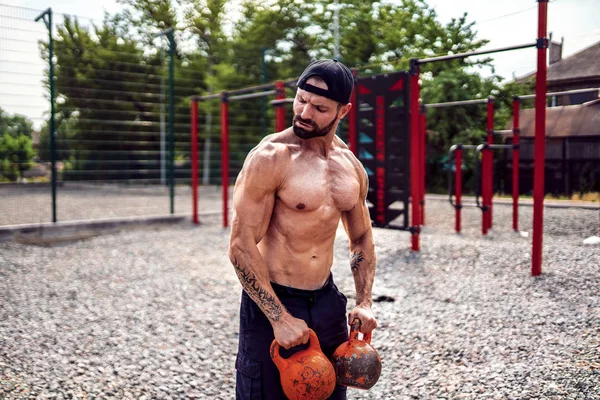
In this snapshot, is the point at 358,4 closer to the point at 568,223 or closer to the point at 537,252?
the point at 568,223

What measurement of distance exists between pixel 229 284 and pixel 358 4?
1195cm

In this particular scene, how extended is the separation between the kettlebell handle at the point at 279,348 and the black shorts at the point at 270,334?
3 cm

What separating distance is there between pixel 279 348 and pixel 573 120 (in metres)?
4.19

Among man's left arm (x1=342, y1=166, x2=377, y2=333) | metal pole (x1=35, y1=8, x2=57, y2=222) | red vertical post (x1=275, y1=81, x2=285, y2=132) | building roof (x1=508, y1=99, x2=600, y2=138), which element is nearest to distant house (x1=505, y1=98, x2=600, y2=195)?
building roof (x1=508, y1=99, x2=600, y2=138)

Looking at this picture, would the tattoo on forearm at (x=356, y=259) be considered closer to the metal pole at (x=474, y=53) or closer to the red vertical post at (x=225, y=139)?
the metal pole at (x=474, y=53)

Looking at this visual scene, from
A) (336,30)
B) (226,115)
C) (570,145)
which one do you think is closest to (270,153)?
(570,145)

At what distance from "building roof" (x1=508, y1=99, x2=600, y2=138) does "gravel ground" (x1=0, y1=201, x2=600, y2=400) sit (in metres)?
1.23

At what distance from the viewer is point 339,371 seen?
1.81 metres

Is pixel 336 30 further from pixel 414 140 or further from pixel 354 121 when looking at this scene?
pixel 414 140

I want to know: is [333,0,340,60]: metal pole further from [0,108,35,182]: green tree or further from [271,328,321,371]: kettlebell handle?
[271,328,321,371]: kettlebell handle

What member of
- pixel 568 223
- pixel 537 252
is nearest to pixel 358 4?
pixel 568 223

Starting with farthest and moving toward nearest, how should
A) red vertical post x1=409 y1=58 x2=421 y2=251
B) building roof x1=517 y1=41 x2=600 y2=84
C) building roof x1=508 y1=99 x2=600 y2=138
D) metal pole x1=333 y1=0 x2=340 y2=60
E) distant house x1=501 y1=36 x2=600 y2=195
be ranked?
metal pole x1=333 y1=0 x2=340 y2=60 → red vertical post x1=409 y1=58 x2=421 y2=251 → building roof x1=508 y1=99 x2=600 y2=138 → distant house x1=501 y1=36 x2=600 y2=195 → building roof x1=517 y1=41 x2=600 y2=84

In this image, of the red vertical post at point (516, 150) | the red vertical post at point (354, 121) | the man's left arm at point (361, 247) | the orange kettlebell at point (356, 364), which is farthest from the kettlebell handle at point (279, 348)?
the red vertical post at point (516, 150)

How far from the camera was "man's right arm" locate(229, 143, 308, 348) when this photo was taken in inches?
66.7
